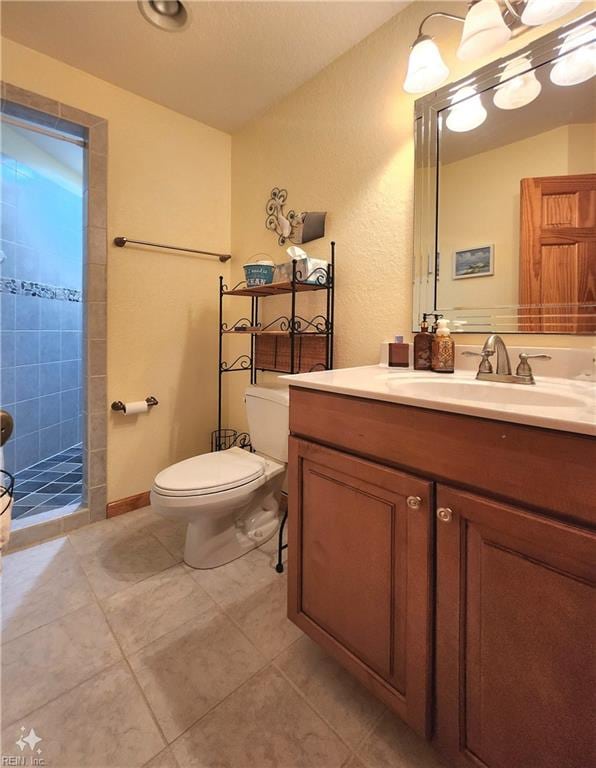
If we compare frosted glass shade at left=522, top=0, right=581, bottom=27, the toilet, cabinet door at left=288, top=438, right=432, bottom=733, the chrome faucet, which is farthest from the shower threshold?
frosted glass shade at left=522, top=0, right=581, bottom=27

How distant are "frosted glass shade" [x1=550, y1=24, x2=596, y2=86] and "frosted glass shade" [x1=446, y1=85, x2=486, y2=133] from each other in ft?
0.68

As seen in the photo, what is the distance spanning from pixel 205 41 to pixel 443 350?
166cm

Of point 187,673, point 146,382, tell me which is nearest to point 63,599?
point 187,673

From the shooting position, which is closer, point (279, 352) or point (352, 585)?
point (352, 585)

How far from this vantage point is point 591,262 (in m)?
1.00

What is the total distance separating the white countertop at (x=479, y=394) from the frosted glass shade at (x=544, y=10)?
98 cm

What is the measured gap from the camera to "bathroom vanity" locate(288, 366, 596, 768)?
577 mm

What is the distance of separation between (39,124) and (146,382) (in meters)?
1.31

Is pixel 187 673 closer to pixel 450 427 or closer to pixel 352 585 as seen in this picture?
pixel 352 585

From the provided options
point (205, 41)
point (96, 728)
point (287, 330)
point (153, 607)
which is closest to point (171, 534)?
point (153, 607)

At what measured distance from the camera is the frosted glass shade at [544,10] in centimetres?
94

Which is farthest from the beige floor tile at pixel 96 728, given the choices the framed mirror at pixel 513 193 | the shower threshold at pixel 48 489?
the framed mirror at pixel 513 193

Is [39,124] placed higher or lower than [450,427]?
higher

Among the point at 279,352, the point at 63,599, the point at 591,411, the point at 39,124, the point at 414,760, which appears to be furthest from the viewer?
the point at 279,352
